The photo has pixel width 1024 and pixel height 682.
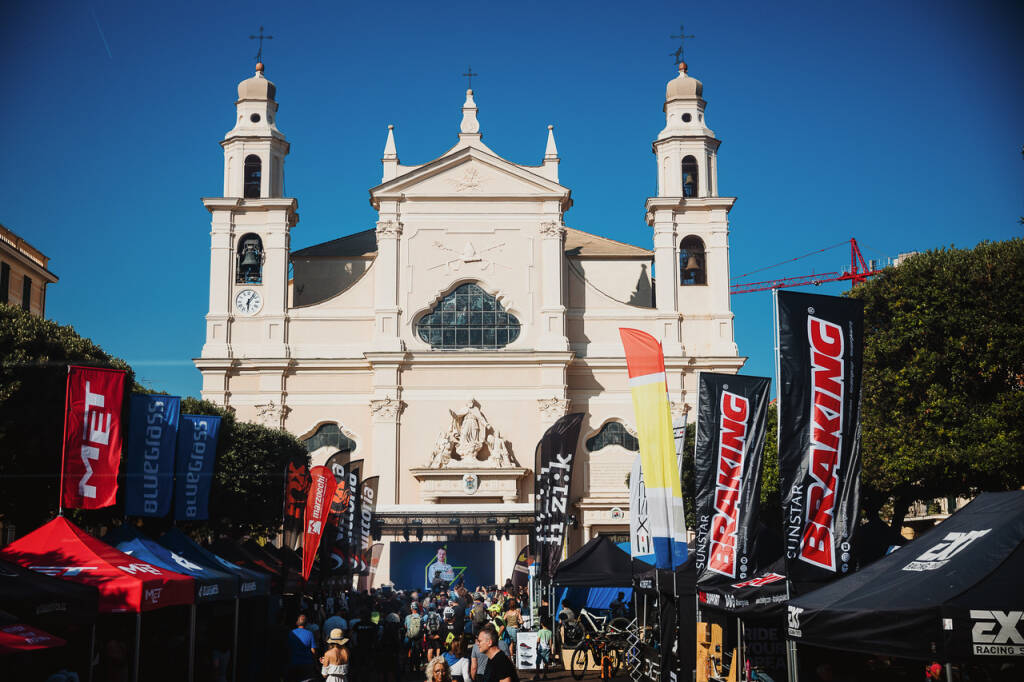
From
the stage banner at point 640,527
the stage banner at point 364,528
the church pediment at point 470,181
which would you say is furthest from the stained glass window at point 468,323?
the stage banner at point 640,527

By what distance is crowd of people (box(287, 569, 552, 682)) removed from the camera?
36.6 feet

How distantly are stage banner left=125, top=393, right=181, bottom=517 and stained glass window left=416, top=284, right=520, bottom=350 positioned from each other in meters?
21.1

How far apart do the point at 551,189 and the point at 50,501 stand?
22.2 meters

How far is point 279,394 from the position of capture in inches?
1492

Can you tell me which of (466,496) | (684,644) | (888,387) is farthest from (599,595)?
(684,644)

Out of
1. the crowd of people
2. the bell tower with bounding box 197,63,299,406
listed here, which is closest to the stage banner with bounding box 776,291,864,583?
the crowd of people

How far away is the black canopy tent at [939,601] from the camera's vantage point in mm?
7016

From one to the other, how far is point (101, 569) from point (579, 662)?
37.0ft

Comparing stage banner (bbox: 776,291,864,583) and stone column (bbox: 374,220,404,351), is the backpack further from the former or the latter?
stone column (bbox: 374,220,404,351)

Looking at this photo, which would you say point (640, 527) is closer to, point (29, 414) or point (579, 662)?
point (579, 662)

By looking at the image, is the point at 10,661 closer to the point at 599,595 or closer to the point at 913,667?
the point at 913,667

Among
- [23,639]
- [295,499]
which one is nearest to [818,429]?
[23,639]

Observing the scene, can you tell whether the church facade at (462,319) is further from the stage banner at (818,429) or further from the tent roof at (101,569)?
the stage banner at (818,429)

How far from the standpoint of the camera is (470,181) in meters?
39.5
